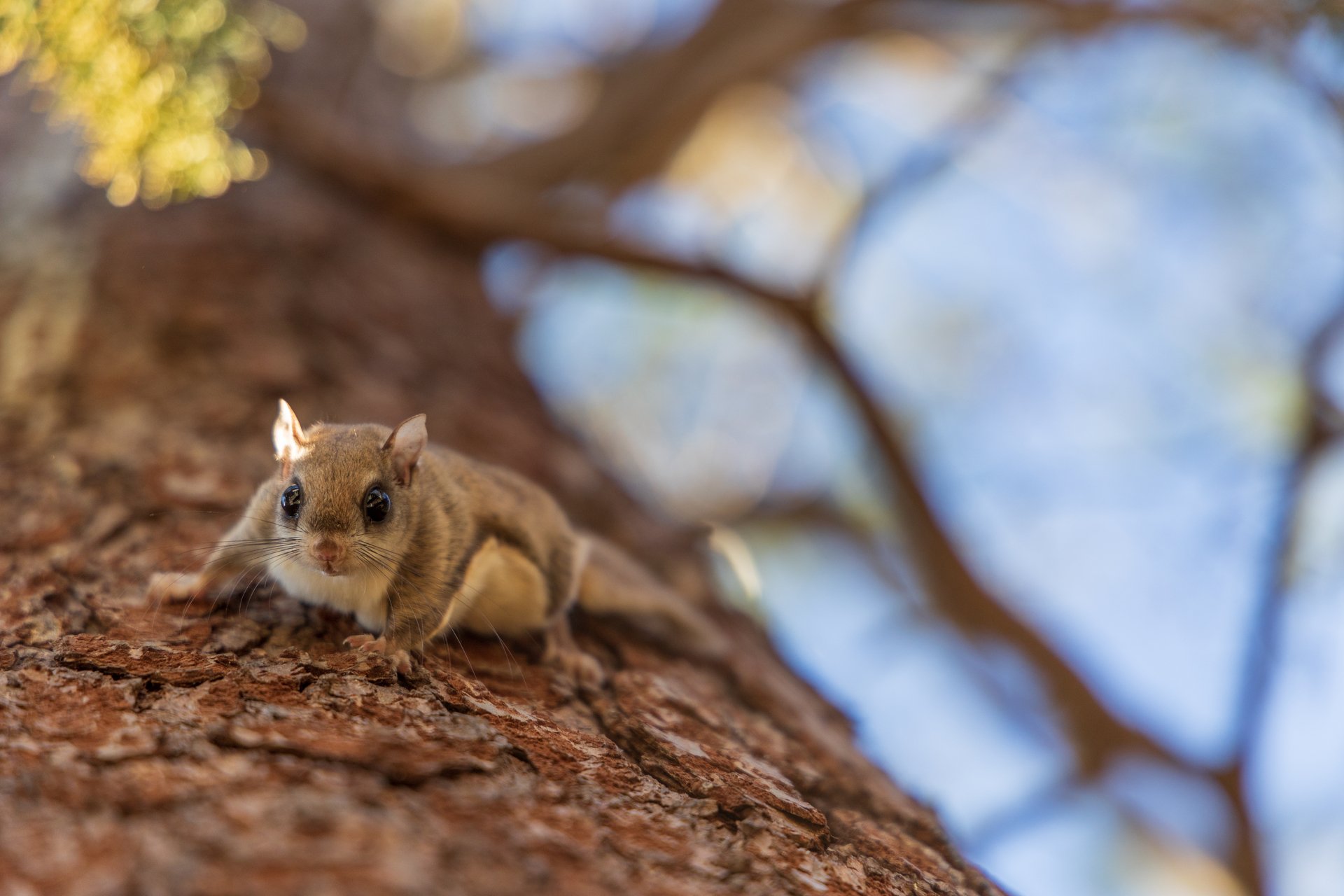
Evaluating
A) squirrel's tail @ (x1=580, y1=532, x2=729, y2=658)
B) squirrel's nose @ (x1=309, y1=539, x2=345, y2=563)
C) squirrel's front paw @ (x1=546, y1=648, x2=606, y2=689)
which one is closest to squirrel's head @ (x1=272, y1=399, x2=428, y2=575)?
squirrel's nose @ (x1=309, y1=539, x2=345, y2=563)

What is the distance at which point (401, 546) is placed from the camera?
285 cm

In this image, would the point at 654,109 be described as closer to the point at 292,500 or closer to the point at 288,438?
the point at 288,438

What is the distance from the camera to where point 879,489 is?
248 inches

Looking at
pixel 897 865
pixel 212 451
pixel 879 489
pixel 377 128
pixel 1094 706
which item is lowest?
pixel 897 865

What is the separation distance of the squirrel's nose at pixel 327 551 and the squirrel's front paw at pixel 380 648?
21 cm

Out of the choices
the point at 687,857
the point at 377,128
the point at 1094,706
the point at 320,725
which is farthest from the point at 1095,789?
the point at 377,128

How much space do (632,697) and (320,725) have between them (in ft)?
3.06

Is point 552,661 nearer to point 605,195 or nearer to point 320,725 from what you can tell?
point 320,725

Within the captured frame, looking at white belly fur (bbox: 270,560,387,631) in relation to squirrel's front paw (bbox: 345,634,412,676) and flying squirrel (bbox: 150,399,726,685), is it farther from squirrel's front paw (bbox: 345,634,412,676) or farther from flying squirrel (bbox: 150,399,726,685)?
squirrel's front paw (bbox: 345,634,412,676)

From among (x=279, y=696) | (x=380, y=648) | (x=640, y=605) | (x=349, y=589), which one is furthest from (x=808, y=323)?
(x=279, y=696)

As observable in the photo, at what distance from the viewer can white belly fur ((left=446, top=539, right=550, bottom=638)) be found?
299cm

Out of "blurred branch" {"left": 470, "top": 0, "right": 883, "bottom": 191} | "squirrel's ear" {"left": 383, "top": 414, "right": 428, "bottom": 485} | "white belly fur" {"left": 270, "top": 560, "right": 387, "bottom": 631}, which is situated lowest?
"white belly fur" {"left": 270, "top": 560, "right": 387, "bottom": 631}

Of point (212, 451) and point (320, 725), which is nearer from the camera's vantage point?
point (320, 725)

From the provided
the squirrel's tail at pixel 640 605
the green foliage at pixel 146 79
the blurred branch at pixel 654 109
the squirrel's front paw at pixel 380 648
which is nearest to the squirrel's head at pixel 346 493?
the squirrel's front paw at pixel 380 648
